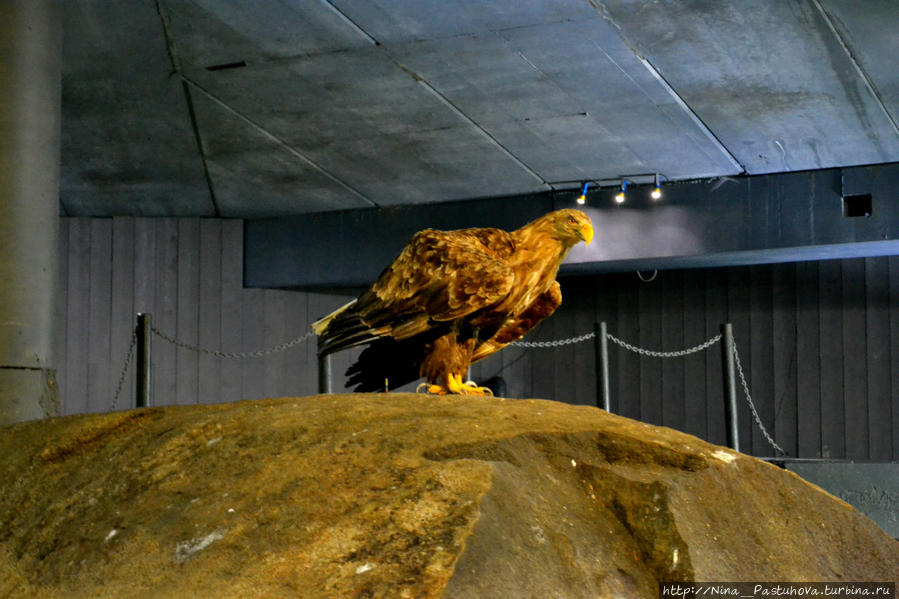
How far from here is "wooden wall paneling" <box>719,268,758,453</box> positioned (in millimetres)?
9406

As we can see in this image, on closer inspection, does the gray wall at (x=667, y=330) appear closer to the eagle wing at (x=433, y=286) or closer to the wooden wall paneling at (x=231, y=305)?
the wooden wall paneling at (x=231, y=305)

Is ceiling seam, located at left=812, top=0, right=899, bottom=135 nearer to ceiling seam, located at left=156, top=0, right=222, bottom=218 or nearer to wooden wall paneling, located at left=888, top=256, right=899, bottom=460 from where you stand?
wooden wall paneling, located at left=888, top=256, right=899, bottom=460

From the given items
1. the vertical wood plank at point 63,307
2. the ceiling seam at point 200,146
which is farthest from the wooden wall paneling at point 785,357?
the vertical wood plank at point 63,307

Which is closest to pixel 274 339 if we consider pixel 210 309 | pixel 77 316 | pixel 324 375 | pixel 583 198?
pixel 210 309

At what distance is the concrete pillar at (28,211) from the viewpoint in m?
4.59

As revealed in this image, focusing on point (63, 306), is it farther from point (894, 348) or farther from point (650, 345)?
point (894, 348)

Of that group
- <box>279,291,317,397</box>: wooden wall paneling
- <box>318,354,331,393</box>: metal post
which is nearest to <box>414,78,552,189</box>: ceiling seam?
<box>318,354,331,393</box>: metal post

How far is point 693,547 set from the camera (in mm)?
2135

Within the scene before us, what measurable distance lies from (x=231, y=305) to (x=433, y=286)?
19.8 ft

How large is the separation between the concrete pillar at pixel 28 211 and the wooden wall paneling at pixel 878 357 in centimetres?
687

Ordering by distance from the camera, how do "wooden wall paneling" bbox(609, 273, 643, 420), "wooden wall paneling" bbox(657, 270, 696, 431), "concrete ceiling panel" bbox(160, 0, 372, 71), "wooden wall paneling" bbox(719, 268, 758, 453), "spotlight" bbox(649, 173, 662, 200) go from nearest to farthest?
"concrete ceiling panel" bbox(160, 0, 372, 71), "spotlight" bbox(649, 173, 662, 200), "wooden wall paneling" bbox(719, 268, 758, 453), "wooden wall paneling" bbox(657, 270, 696, 431), "wooden wall paneling" bbox(609, 273, 643, 420)

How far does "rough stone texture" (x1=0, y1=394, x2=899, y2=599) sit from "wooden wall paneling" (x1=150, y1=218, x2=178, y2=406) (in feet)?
20.9

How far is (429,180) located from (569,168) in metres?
1.15

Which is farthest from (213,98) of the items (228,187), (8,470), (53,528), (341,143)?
(53,528)
